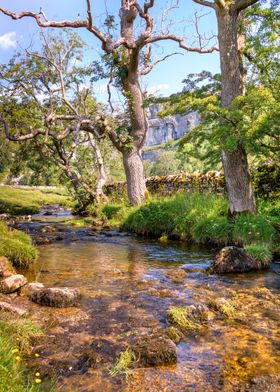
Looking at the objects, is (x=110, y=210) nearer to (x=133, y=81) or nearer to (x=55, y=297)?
(x=133, y=81)

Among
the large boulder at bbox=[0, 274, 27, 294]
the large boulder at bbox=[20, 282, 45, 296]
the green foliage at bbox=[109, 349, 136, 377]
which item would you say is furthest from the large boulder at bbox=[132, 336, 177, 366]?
the large boulder at bbox=[0, 274, 27, 294]

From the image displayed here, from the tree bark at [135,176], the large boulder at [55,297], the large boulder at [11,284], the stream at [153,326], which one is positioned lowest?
the stream at [153,326]

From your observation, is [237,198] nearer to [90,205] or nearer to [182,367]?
[182,367]

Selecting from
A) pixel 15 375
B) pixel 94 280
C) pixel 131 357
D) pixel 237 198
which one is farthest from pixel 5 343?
pixel 237 198

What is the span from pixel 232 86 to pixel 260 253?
5.94 meters

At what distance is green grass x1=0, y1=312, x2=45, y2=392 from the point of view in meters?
2.91

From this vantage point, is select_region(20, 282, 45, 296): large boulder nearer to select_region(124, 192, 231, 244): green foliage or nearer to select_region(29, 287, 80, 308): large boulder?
select_region(29, 287, 80, 308): large boulder

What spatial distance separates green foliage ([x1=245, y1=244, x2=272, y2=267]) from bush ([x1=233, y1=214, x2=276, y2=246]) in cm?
94

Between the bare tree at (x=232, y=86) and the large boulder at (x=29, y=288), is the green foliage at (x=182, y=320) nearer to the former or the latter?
the large boulder at (x=29, y=288)

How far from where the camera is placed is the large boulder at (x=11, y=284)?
6570 millimetres

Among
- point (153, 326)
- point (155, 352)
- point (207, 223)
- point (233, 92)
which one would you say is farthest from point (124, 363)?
point (233, 92)

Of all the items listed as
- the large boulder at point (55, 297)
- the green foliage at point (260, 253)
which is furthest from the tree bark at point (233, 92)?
the large boulder at point (55, 297)

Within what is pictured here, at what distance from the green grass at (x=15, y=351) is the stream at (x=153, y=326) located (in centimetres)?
19

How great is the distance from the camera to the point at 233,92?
11.9m
